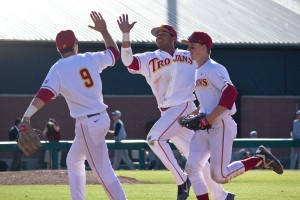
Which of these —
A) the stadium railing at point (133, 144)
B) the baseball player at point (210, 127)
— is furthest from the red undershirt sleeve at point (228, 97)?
the stadium railing at point (133, 144)

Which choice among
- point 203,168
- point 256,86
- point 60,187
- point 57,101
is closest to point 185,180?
point 203,168

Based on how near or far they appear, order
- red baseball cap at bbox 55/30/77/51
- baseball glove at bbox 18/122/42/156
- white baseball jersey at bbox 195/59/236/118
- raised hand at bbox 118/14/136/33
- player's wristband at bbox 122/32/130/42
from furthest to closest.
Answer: player's wristband at bbox 122/32/130/42 → raised hand at bbox 118/14/136/33 → red baseball cap at bbox 55/30/77/51 → white baseball jersey at bbox 195/59/236/118 → baseball glove at bbox 18/122/42/156

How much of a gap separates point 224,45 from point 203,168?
26852mm

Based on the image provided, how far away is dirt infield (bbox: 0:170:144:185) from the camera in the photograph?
18469 millimetres

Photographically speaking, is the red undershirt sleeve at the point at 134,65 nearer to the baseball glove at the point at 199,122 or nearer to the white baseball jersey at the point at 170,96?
the white baseball jersey at the point at 170,96

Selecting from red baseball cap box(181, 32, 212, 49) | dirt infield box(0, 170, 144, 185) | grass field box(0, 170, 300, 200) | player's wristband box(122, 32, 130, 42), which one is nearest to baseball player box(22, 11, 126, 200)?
player's wristband box(122, 32, 130, 42)

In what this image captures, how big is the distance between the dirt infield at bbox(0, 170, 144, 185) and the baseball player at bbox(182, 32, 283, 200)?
7530mm

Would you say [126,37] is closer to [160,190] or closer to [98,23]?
[98,23]

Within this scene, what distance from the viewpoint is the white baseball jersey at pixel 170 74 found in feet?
42.0

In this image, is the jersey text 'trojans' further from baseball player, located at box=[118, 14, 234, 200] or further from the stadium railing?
the stadium railing

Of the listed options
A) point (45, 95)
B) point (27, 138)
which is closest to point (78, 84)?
point (45, 95)

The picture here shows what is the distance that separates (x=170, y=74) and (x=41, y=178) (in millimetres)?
6932

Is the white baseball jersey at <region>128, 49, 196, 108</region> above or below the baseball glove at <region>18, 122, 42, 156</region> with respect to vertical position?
above

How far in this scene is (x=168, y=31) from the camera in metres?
13.1
